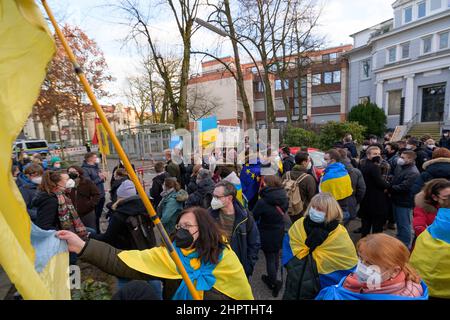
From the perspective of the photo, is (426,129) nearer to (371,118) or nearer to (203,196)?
(371,118)

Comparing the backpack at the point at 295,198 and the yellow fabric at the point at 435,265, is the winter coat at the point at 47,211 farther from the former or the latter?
the yellow fabric at the point at 435,265

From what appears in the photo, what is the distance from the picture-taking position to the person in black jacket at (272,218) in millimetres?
3623

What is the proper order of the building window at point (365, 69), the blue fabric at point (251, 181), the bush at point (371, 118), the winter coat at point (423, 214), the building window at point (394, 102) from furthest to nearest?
the building window at point (365, 69) → the building window at point (394, 102) → the bush at point (371, 118) → the blue fabric at point (251, 181) → the winter coat at point (423, 214)

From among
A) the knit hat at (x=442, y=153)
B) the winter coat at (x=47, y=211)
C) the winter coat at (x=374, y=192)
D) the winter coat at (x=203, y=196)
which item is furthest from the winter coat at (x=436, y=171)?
the winter coat at (x=47, y=211)

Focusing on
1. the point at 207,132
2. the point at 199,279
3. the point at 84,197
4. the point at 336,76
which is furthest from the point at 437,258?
the point at 336,76

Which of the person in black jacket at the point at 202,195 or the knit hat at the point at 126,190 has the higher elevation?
the knit hat at the point at 126,190

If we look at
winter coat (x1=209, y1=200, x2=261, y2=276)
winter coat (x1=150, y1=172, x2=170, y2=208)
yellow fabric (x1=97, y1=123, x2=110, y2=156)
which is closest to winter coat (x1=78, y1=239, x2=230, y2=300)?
winter coat (x1=209, y1=200, x2=261, y2=276)

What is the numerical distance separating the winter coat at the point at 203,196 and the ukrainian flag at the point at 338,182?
6.35 feet

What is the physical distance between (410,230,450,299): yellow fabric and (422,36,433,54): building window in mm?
31044
